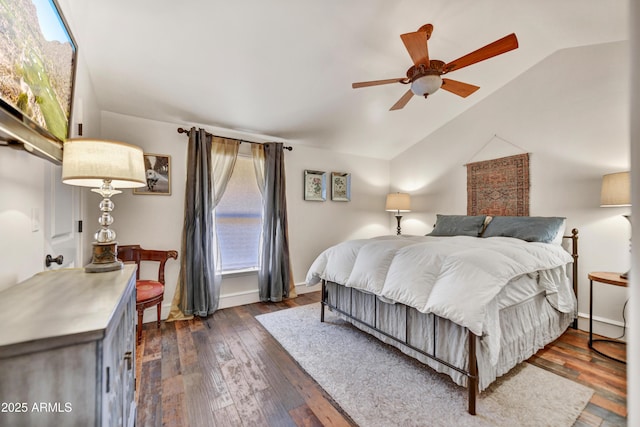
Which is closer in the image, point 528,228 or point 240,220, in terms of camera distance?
point 528,228

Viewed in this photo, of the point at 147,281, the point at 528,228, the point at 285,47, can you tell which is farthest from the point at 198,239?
the point at 528,228

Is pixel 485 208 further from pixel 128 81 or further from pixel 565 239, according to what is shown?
pixel 128 81

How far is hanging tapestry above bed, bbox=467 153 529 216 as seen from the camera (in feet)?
10.7

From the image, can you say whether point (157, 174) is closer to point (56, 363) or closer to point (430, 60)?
point (56, 363)

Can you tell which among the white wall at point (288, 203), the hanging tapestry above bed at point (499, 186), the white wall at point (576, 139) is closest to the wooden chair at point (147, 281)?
the white wall at point (288, 203)

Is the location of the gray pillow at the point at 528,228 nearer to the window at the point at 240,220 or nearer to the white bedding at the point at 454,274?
the white bedding at the point at 454,274

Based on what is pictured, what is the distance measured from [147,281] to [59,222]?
1.37 m

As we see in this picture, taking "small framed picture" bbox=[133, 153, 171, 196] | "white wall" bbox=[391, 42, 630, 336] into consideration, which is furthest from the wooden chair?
"white wall" bbox=[391, 42, 630, 336]

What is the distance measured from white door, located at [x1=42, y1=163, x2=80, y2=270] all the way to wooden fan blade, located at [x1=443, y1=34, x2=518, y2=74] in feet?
8.62

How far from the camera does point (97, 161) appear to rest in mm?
1266

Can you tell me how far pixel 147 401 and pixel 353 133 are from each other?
3.65m

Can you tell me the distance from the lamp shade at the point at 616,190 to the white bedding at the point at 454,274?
576 mm

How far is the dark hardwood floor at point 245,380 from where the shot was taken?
159 cm

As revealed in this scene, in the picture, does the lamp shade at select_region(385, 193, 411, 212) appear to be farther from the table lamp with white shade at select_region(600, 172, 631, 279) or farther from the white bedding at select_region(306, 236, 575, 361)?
the table lamp with white shade at select_region(600, 172, 631, 279)
